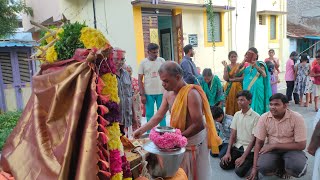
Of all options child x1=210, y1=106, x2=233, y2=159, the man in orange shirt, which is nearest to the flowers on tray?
the man in orange shirt

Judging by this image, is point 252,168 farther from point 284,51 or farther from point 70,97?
point 284,51

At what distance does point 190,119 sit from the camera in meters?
2.79

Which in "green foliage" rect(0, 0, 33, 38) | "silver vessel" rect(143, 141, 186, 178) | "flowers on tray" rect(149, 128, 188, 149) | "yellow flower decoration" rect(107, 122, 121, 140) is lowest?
"silver vessel" rect(143, 141, 186, 178)

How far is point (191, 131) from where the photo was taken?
8.85 ft

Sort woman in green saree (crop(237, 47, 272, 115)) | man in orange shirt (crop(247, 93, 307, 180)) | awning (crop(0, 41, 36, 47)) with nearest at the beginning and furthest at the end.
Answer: man in orange shirt (crop(247, 93, 307, 180)) → woman in green saree (crop(237, 47, 272, 115)) → awning (crop(0, 41, 36, 47))

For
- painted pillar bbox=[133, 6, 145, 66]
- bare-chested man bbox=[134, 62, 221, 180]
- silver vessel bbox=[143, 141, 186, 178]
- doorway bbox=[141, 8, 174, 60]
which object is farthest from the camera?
doorway bbox=[141, 8, 174, 60]

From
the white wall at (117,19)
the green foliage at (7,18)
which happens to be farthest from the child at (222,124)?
the green foliage at (7,18)

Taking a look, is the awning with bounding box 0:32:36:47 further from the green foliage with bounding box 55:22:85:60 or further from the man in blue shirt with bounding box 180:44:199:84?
the green foliage with bounding box 55:22:85:60

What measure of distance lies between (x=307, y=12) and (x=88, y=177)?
81.6ft

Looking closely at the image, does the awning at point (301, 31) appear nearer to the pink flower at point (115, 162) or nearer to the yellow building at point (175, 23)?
the yellow building at point (175, 23)

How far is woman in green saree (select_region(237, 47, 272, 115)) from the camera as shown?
5.12 m

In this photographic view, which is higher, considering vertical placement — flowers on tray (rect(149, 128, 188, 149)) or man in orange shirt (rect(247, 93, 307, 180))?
flowers on tray (rect(149, 128, 188, 149))

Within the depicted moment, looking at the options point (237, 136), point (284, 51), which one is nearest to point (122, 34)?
point (237, 136)

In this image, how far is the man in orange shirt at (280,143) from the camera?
3.43 m
